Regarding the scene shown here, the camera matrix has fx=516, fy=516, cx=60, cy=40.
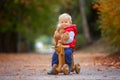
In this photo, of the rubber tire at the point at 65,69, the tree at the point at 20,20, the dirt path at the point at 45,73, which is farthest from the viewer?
the tree at the point at 20,20

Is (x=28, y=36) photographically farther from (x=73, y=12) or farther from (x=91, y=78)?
(x=91, y=78)

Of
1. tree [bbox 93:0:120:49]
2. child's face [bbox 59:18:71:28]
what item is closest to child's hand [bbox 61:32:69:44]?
child's face [bbox 59:18:71:28]

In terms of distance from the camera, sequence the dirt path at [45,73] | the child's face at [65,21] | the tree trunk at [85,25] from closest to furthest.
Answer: the dirt path at [45,73] < the child's face at [65,21] < the tree trunk at [85,25]

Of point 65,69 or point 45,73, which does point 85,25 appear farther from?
point 65,69

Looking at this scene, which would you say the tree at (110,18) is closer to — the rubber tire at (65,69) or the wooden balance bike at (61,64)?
the wooden balance bike at (61,64)

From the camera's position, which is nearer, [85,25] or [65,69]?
[65,69]

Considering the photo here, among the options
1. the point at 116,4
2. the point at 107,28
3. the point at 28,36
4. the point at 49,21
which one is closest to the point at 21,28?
the point at 49,21

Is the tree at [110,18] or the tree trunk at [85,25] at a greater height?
the tree trunk at [85,25]

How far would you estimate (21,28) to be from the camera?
42.1 m

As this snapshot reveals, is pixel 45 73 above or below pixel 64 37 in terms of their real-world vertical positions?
below

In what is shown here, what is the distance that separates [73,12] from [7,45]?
31.4 ft

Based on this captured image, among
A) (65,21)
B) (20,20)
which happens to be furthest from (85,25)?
(65,21)

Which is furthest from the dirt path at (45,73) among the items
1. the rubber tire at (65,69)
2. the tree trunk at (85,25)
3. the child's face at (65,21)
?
the tree trunk at (85,25)

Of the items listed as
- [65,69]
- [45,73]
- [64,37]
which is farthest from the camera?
[45,73]
